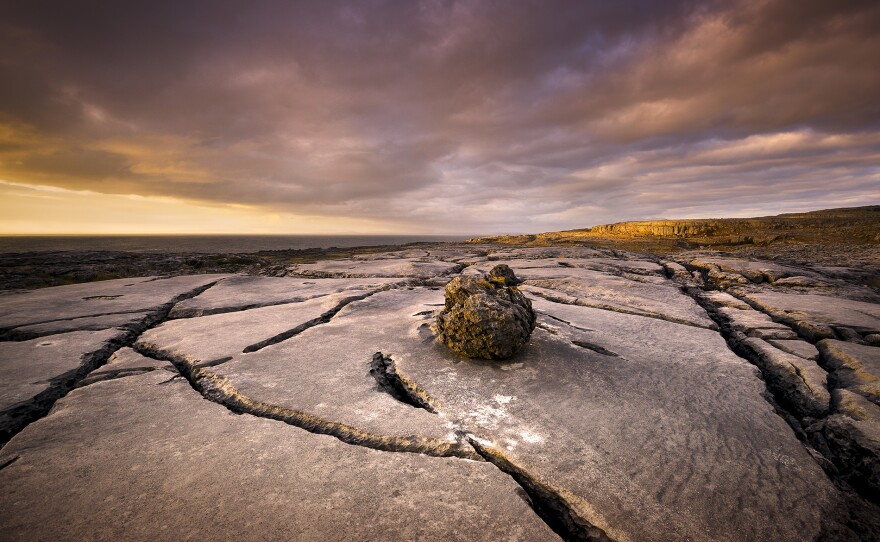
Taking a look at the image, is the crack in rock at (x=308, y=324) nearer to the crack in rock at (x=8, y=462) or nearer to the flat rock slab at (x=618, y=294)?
the crack in rock at (x=8, y=462)

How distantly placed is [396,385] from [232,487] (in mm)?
1527

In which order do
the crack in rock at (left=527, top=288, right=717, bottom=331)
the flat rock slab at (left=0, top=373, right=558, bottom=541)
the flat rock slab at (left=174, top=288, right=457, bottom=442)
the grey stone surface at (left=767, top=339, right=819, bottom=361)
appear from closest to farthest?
the flat rock slab at (left=0, top=373, right=558, bottom=541)
the flat rock slab at (left=174, top=288, right=457, bottom=442)
the grey stone surface at (left=767, top=339, right=819, bottom=361)
the crack in rock at (left=527, top=288, right=717, bottom=331)

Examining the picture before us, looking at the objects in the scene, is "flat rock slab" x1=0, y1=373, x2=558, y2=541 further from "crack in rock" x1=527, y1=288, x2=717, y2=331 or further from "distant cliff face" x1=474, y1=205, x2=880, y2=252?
"distant cliff face" x1=474, y1=205, x2=880, y2=252

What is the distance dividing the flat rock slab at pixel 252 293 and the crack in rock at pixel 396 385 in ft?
12.1

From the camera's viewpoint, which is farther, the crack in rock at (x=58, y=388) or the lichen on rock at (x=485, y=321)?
the lichen on rock at (x=485, y=321)

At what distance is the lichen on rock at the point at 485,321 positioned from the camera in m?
3.60

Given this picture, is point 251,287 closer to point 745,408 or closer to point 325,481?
point 325,481

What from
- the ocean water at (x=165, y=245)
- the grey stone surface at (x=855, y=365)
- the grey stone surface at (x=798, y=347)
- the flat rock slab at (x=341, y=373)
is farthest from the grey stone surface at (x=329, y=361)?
the ocean water at (x=165, y=245)

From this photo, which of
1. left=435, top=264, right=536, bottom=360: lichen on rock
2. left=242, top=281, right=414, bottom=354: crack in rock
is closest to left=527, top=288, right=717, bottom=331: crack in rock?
left=435, top=264, right=536, bottom=360: lichen on rock

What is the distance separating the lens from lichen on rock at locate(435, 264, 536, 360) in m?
3.60

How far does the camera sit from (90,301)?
6.41 meters

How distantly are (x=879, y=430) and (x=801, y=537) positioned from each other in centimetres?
148

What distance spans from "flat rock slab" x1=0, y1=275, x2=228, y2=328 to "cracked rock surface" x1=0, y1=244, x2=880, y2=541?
415 mm

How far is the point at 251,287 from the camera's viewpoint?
26.0ft
